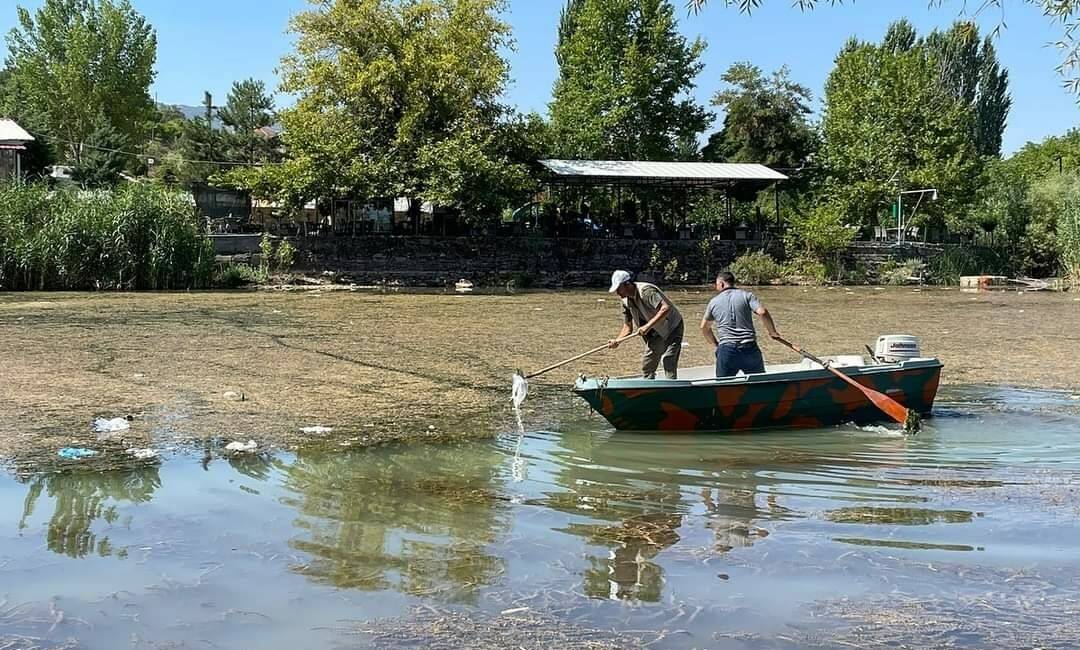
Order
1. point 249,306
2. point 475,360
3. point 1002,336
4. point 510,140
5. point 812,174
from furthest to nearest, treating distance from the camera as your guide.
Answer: point 812,174 → point 510,140 → point 249,306 → point 1002,336 → point 475,360

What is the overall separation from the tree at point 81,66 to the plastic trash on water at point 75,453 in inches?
1865

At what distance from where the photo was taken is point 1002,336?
56.0 ft

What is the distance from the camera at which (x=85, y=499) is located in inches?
251

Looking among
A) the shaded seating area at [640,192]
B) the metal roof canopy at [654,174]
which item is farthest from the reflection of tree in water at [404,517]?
the shaded seating area at [640,192]

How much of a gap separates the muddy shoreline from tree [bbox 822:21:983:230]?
53.4 ft

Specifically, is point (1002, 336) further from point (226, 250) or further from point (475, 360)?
point (226, 250)

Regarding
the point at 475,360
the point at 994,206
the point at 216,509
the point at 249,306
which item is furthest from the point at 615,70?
the point at 216,509

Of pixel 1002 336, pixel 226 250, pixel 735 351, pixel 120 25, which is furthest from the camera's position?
pixel 120 25

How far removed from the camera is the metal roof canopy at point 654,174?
36438mm

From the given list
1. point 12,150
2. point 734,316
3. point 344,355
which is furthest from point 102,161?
point 734,316

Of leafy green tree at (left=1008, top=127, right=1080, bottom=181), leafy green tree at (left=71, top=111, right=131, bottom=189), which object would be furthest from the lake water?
leafy green tree at (left=1008, top=127, right=1080, bottom=181)

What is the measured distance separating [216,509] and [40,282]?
23863mm

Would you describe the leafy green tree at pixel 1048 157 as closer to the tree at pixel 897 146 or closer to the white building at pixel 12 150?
the tree at pixel 897 146

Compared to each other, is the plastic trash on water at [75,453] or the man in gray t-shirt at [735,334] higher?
the man in gray t-shirt at [735,334]
